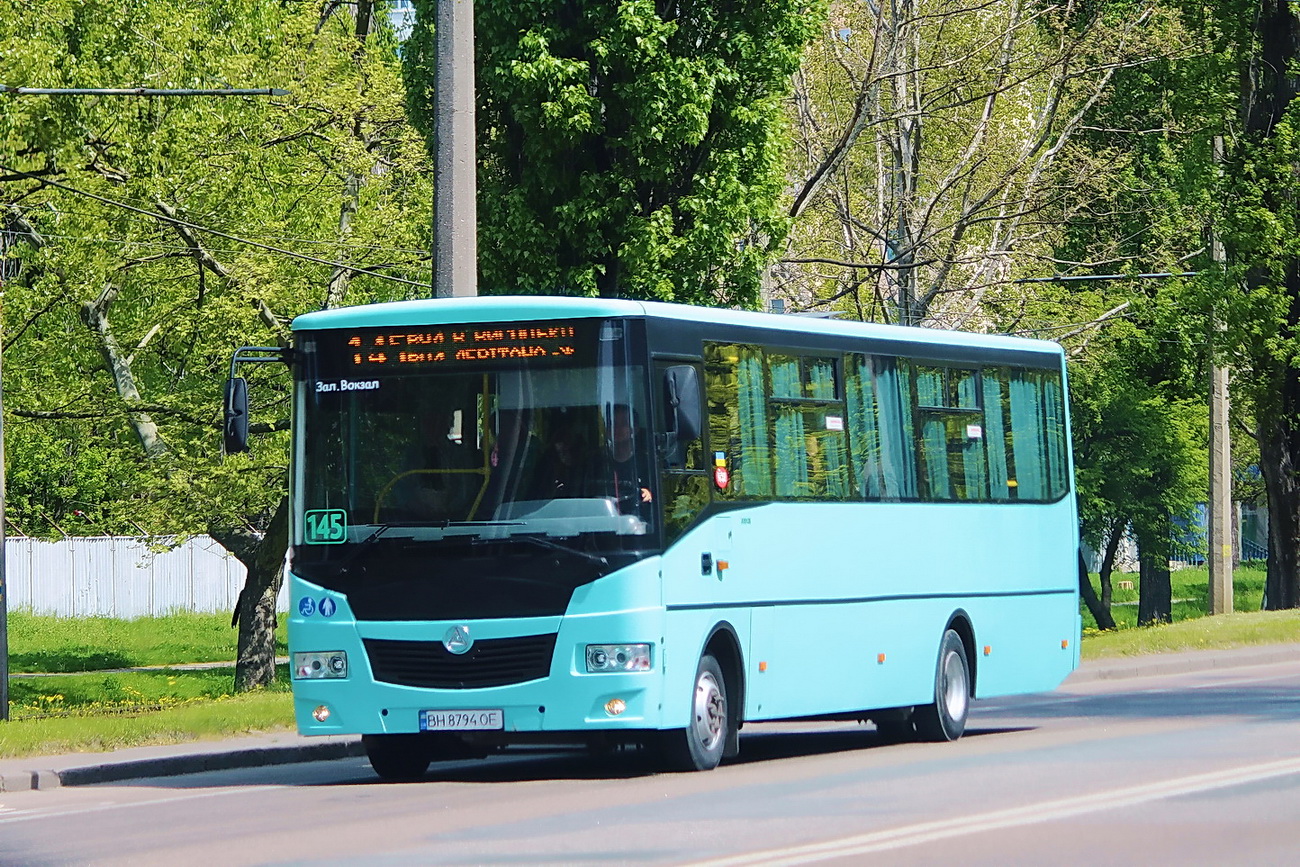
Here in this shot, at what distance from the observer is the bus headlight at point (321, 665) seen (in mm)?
14578

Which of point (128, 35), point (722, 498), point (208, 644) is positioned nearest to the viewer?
point (722, 498)

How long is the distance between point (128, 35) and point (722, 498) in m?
14.2

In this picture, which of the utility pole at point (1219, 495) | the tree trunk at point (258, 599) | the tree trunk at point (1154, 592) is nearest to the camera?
the tree trunk at point (258, 599)

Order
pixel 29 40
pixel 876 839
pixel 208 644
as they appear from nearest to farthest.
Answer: pixel 876 839 < pixel 29 40 < pixel 208 644

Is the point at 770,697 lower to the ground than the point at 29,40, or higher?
lower

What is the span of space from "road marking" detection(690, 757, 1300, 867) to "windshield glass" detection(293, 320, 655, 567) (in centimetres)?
354

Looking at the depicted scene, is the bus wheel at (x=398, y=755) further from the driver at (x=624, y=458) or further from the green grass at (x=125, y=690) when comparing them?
the green grass at (x=125, y=690)

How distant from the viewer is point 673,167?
27.3 m

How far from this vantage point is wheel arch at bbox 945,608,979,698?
60.6 ft

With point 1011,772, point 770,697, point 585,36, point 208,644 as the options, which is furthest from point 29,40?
point 208,644

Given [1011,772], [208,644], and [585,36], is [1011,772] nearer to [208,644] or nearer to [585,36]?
[585,36]

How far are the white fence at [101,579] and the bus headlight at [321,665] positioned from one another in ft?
131

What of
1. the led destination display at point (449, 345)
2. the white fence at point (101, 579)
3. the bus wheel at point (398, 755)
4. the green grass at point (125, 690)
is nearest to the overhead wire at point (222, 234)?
the green grass at point (125, 690)

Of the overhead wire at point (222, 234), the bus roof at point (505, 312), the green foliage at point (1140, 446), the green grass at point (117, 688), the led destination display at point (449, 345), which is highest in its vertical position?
the overhead wire at point (222, 234)
